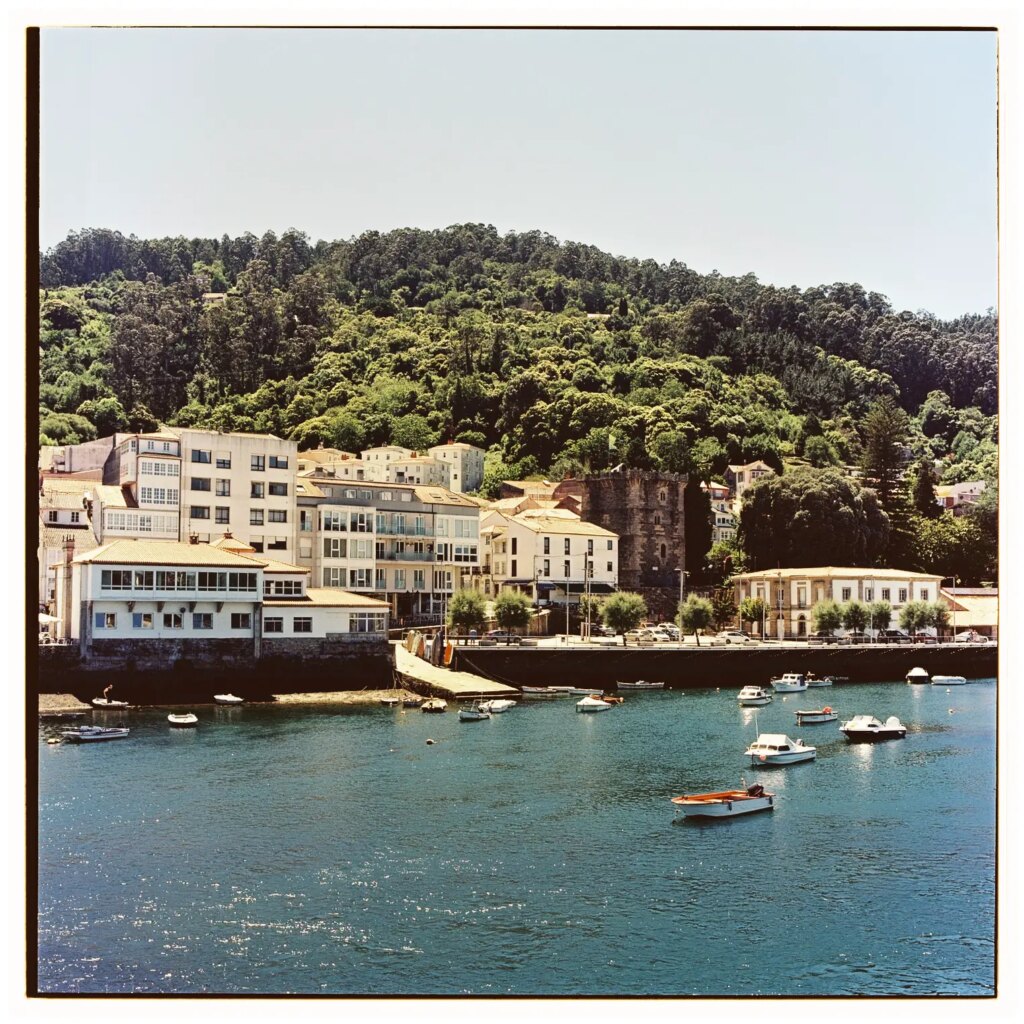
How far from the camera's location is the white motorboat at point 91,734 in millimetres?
15472

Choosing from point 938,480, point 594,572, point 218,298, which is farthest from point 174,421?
point 938,480

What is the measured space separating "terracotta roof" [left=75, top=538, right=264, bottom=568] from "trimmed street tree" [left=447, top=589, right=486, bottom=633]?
386 cm

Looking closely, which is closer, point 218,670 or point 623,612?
point 218,670

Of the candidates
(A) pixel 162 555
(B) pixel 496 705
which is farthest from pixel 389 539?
(A) pixel 162 555

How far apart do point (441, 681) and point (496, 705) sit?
1.52m

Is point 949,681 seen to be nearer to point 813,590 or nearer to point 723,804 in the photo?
point 813,590

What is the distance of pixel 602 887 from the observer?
1020 cm

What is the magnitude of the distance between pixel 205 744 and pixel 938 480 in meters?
12.3

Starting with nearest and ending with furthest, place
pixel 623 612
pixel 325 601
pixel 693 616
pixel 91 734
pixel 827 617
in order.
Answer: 1. pixel 91 734
2. pixel 325 601
3. pixel 827 617
4. pixel 623 612
5. pixel 693 616

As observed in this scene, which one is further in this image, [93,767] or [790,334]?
[790,334]

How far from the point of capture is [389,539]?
20.8 metres

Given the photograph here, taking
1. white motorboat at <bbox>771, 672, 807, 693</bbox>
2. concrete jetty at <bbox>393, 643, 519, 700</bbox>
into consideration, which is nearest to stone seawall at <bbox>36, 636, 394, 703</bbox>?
concrete jetty at <bbox>393, 643, 519, 700</bbox>

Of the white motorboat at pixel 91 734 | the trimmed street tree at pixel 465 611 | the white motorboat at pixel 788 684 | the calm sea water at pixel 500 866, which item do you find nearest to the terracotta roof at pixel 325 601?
the trimmed street tree at pixel 465 611
